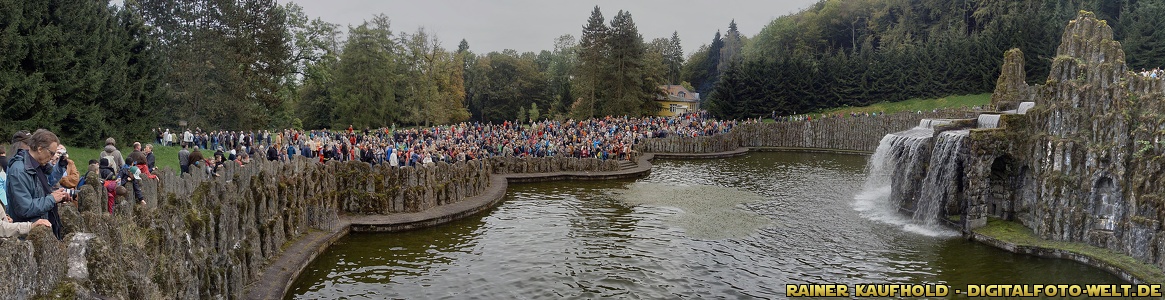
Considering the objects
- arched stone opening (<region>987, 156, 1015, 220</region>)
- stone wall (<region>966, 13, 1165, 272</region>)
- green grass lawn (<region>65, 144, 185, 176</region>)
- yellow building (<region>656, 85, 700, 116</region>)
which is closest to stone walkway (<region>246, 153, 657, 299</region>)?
green grass lawn (<region>65, 144, 185, 176</region>)

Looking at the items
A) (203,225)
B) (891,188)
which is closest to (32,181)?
(203,225)

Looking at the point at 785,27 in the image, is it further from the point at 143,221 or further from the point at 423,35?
the point at 143,221

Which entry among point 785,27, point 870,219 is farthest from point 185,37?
point 785,27

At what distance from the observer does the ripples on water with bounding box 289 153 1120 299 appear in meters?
15.5

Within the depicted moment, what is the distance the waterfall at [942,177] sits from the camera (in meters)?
21.7

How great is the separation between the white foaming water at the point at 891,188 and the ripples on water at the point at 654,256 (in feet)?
1.01

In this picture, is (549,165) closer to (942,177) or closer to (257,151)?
(257,151)

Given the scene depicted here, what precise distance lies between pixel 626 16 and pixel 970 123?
4377cm

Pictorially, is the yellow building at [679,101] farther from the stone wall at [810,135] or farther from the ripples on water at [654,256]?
the ripples on water at [654,256]

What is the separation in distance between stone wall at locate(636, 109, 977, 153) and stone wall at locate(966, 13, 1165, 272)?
2722 centimetres

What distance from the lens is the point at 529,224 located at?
22.4 m

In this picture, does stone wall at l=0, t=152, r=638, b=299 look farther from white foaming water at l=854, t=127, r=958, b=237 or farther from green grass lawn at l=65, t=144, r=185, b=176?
white foaming water at l=854, t=127, r=958, b=237

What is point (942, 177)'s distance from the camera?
22234 mm

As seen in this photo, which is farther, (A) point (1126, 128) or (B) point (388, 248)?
(B) point (388, 248)
